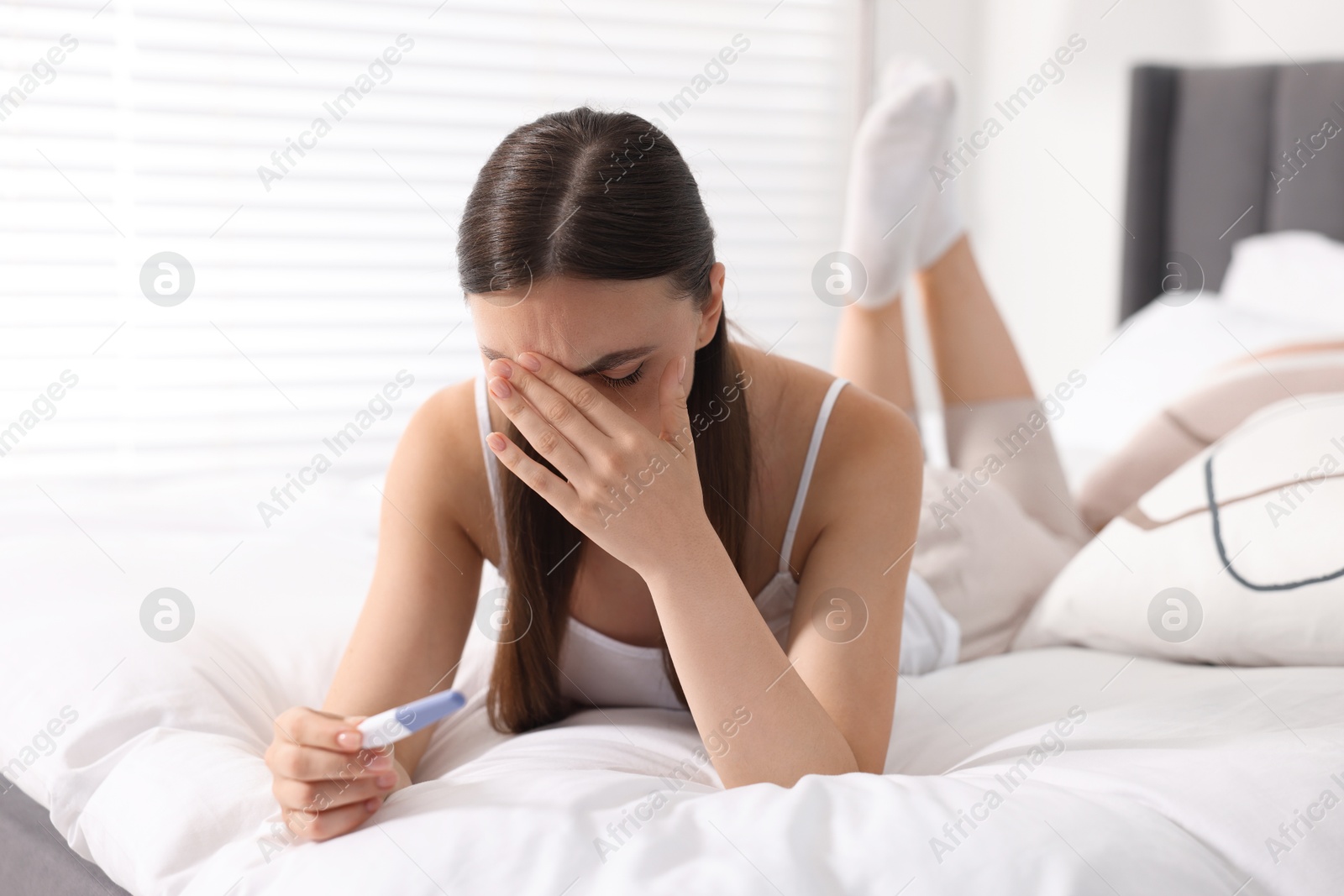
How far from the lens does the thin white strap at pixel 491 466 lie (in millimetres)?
880

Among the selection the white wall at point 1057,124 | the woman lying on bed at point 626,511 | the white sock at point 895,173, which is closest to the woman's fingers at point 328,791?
the woman lying on bed at point 626,511

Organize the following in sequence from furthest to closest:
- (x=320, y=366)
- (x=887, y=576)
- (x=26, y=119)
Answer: (x=320, y=366), (x=26, y=119), (x=887, y=576)

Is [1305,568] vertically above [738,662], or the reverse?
[738,662]

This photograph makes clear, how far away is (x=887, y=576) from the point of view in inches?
Result: 32.0

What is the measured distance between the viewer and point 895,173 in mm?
1475

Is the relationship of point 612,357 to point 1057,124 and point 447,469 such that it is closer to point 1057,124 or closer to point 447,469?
point 447,469

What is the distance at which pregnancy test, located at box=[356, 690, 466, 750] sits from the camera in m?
0.59

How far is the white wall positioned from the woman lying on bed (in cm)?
169

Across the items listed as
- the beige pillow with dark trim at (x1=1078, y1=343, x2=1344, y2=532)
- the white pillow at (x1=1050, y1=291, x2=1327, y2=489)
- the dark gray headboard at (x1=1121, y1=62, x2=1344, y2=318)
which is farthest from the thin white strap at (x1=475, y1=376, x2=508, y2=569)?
the dark gray headboard at (x1=1121, y1=62, x2=1344, y2=318)

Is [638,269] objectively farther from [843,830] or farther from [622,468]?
[843,830]

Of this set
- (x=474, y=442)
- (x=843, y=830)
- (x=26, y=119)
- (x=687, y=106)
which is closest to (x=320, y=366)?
(x=26, y=119)

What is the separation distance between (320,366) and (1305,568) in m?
1.94

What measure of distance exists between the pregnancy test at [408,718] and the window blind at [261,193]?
143cm

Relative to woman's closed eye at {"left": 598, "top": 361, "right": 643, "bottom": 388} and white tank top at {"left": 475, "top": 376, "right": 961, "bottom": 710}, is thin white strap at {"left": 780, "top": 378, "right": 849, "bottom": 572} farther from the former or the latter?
woman's closed eye at {"left": 598, "top": 361, "right": 643, "bottom": 388}
